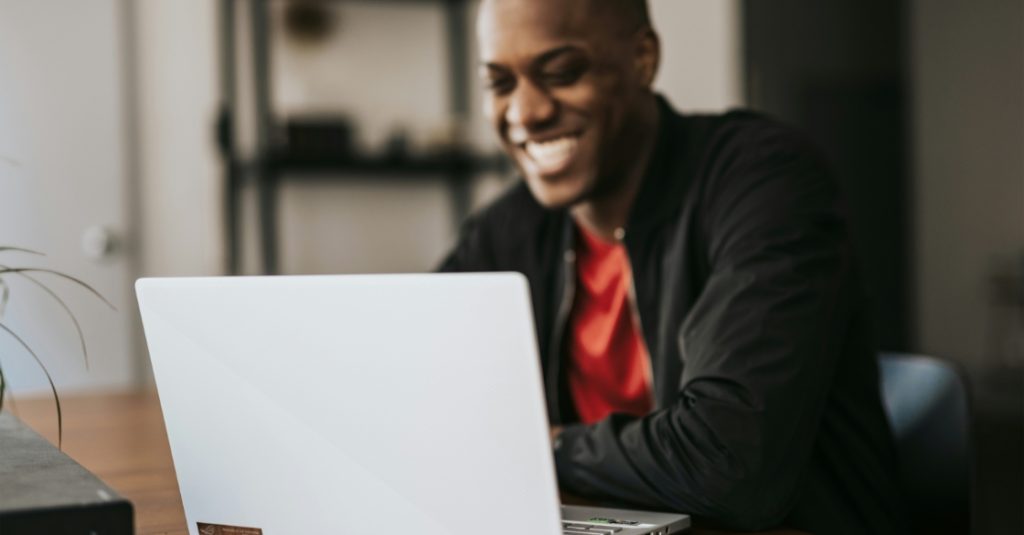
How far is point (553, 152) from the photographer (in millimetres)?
1356

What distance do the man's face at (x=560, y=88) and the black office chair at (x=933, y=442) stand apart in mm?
458

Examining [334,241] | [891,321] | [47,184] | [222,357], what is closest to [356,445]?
[222,357]

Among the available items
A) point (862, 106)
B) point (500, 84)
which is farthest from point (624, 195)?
point (862, 106)

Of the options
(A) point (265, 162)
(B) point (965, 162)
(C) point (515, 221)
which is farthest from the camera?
(A) point (265, 162)

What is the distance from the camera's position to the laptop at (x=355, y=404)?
63 cm

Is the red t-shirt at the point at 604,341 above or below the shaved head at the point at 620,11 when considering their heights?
below

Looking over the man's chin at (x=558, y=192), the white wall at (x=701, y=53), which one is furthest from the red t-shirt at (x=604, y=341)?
the white wall at (x=701, y=53)

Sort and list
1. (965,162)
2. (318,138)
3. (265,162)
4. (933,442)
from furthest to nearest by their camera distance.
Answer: (318,138)
(265,162)
(965,162)
(933,442)

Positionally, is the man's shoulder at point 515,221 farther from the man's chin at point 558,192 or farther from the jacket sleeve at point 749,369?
the jacket sleeve at point 749,369

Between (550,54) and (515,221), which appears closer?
(550,54)

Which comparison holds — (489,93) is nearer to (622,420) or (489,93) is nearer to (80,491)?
(622,420)

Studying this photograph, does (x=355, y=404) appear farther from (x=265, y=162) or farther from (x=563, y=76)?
(x=265, y=162)

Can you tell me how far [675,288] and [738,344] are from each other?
26 centimetres

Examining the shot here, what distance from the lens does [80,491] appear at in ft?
2.14
